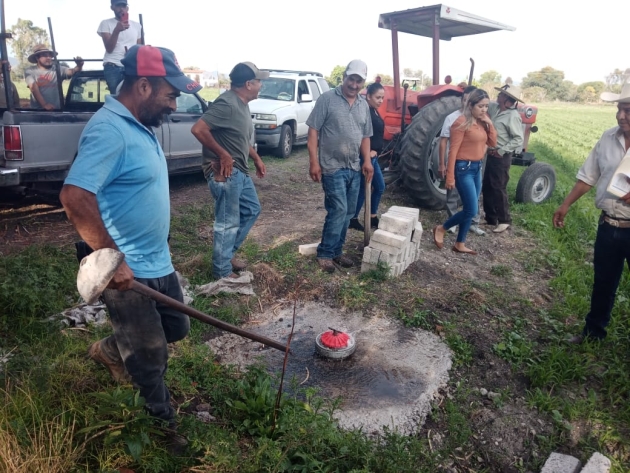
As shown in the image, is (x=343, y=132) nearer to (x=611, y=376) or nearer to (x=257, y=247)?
(x=257, y=247)

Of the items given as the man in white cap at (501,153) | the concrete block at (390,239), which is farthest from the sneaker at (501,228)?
the concrete block at (390,239)

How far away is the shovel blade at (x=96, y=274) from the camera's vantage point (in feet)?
5.92

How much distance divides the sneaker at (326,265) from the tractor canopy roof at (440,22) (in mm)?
3894

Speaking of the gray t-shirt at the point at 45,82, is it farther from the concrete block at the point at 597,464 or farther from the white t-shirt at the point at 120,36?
the concrete block at the point at 597,464

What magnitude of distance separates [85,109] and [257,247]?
3.73 m

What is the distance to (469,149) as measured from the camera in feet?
16.9

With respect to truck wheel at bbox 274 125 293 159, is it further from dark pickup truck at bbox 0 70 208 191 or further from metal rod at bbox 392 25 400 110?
dark pickup truck at bbox 0 70 208 191

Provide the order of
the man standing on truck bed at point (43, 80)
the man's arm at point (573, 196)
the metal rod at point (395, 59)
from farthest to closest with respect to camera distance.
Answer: the metal rod at point (395, 59) < the man standing on truck bed at point (43, 80) < the man's arm at point (573, 196)

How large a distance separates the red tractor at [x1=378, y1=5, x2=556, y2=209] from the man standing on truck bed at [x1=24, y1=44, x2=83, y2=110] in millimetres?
4629

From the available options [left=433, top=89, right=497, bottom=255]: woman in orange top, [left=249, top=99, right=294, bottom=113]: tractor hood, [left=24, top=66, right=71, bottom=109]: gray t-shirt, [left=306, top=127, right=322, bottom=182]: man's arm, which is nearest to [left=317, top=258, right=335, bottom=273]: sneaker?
[left=306, top=127, right=322, bottom=182]: man's arm

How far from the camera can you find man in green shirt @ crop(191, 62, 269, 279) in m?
4.00

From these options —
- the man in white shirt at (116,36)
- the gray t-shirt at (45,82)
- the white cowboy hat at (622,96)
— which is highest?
the man in white shirt at (116,36)

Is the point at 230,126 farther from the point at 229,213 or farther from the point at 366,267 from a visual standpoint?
the point at 366,267

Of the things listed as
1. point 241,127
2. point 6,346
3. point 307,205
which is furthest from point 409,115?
point 6,346
